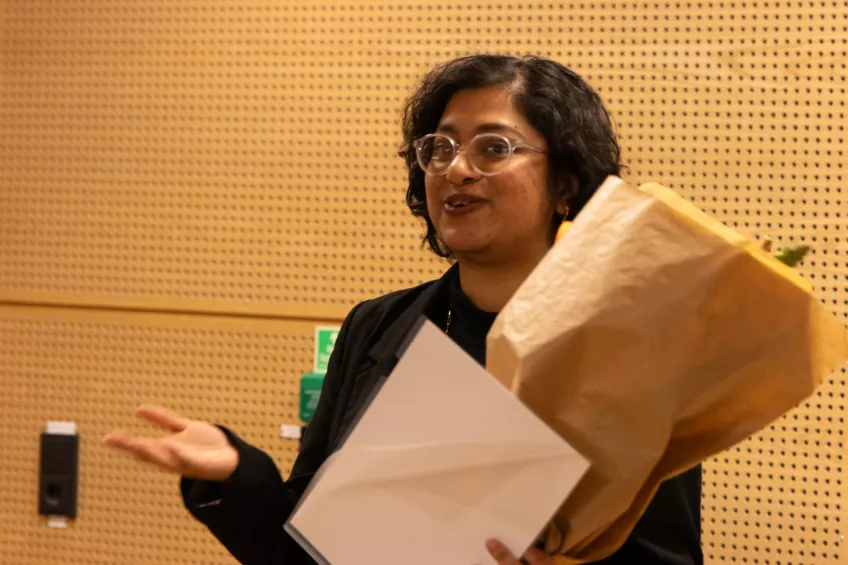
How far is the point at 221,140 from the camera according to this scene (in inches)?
88.7

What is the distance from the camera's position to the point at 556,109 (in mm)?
1396

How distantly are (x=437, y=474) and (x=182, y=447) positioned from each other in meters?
0.33

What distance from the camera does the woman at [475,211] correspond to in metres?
1.25

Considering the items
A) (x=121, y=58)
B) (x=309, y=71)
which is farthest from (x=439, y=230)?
(x=121, y=58)

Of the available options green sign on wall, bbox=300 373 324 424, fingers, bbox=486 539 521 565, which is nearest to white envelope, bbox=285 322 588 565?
fingers, bbox=486 539 521 565

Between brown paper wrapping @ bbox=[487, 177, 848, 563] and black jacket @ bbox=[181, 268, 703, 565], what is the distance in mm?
252

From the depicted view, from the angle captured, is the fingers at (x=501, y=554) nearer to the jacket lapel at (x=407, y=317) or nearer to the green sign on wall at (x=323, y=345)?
the jacket lapel at (x=407, y=317)

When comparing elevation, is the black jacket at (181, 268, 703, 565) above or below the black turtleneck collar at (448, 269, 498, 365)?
below

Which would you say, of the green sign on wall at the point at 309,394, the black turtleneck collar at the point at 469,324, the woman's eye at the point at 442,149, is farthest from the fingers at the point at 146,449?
the green sign on wall at the point at 309,394

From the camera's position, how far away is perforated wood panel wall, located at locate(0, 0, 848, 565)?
6.29 feet

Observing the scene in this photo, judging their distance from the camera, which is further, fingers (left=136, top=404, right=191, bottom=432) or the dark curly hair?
the dark curly hair

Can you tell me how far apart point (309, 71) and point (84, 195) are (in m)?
0.76

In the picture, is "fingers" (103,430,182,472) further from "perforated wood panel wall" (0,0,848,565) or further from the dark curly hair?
"perforated wood panel wall" (0,0,848,565)

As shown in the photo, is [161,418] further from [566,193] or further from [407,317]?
[566,193]
